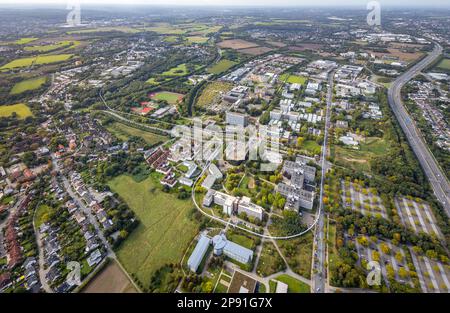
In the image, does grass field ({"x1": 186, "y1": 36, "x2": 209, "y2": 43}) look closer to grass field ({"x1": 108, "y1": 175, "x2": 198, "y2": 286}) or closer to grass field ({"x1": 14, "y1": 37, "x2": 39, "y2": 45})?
grass field ({"x1": 14, "y1": 37, "x2": 39, "y2": 45})

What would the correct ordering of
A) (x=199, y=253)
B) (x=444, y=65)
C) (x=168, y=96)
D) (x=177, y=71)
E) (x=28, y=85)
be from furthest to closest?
(x=444, y=65) → (x=177, y=71) → (x=28, y=85) → (x=168, y=96) → (x=199, y=253)

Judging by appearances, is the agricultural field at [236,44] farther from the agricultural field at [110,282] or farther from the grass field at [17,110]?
the agricultural field at [110,282]

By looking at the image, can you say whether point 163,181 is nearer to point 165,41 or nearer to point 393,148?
point 393,148

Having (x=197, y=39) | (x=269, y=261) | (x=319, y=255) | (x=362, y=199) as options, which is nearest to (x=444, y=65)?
(x=362, y=199)

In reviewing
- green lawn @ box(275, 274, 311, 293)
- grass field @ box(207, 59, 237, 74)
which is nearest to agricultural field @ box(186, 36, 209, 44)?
grass field @ box(207, 59, 237, 74)

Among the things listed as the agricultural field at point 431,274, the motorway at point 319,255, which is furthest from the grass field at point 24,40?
the agricultural field at point 431,274

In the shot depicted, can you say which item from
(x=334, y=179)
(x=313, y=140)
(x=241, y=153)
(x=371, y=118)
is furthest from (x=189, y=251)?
(x=371, y=118)

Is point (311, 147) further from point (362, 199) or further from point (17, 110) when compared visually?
point (17, 110)
